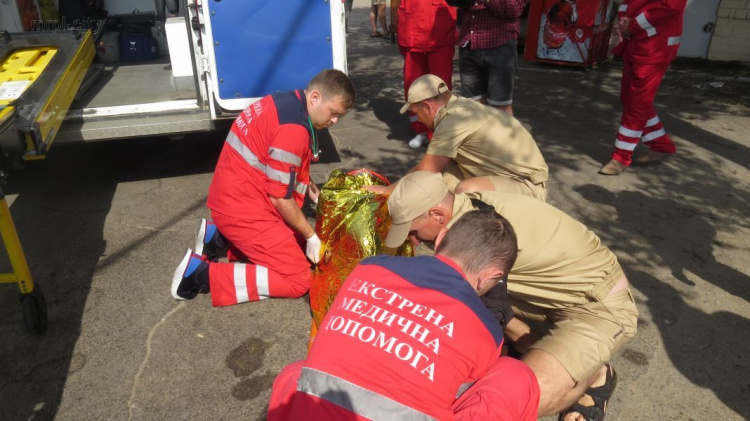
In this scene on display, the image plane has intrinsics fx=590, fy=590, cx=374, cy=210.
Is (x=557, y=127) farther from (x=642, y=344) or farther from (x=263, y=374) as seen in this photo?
(x=263, y=374)

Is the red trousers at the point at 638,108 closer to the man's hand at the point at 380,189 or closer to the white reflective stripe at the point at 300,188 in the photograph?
the man's hand at the point at 380,189

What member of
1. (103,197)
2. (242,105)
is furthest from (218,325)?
(103,197)

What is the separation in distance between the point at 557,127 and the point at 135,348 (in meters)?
5.05

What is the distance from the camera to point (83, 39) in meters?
4.99

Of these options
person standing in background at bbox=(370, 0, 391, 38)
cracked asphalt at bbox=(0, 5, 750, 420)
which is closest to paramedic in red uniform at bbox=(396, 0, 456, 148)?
cracked asphalt at bbox=(0, 5, 750, 420)

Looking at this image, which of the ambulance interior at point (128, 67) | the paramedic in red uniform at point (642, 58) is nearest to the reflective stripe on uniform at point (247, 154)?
the ambulance interior at point (128, 67)

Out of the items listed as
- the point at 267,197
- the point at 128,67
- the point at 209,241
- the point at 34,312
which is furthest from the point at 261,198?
the point at 128,67

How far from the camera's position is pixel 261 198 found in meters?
3.60

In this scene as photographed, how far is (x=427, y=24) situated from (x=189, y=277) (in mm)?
3384

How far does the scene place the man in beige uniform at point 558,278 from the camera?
2.51 meters

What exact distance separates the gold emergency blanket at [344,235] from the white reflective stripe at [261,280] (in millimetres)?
288

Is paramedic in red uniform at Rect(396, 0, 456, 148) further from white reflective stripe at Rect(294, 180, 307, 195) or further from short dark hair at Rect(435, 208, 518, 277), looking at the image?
short dark hair at Rect(435, 208, 518, 277)

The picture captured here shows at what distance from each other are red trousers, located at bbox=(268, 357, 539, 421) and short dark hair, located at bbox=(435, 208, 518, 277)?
32 centimetres

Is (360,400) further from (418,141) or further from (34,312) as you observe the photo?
(418,141)
